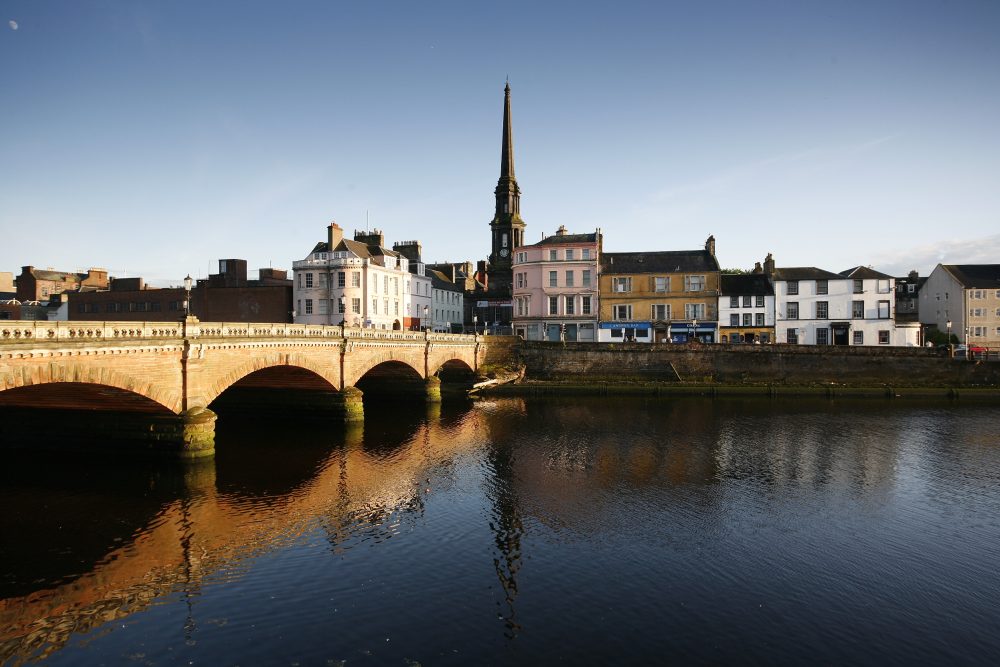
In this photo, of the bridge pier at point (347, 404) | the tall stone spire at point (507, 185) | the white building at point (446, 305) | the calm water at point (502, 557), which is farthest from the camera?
the tall stone spire at point (507, 185)

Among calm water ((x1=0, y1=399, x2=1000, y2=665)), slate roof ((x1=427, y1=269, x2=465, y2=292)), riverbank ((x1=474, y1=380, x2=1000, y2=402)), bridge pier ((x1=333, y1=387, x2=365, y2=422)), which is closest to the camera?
calm water ((x1=0, y1=399, x2=1000, y2=665))

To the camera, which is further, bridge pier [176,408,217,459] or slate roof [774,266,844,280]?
slate roof [774,266,844,280]

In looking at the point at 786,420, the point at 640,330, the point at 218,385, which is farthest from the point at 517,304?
the point at 218,385

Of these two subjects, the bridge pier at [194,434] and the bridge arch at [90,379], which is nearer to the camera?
the bridge arch at [90,379]

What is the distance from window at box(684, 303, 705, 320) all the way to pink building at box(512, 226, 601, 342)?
37.5 feet

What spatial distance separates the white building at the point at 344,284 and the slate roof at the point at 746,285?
43.2 m

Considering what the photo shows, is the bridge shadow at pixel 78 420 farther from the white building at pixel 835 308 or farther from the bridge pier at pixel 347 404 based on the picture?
the white building at pixel 835 308

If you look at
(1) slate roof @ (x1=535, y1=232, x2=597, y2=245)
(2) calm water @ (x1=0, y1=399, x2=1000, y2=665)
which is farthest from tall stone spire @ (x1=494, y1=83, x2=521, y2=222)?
(2) calm water @ (x1=0, y1=399, x2=1000, y2=665)

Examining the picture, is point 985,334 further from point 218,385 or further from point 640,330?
point 218,385

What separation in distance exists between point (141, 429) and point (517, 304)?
182 feet

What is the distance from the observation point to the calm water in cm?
1434

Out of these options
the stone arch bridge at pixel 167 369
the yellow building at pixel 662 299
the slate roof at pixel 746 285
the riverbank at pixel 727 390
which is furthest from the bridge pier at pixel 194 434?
Answer: the slate roof at pixel 746 285

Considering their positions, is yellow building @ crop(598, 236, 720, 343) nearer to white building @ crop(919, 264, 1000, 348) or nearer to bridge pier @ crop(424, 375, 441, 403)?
bridge pier @ crop(424, 375, 441, 403)

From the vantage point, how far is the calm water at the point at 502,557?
14344 millimetres
